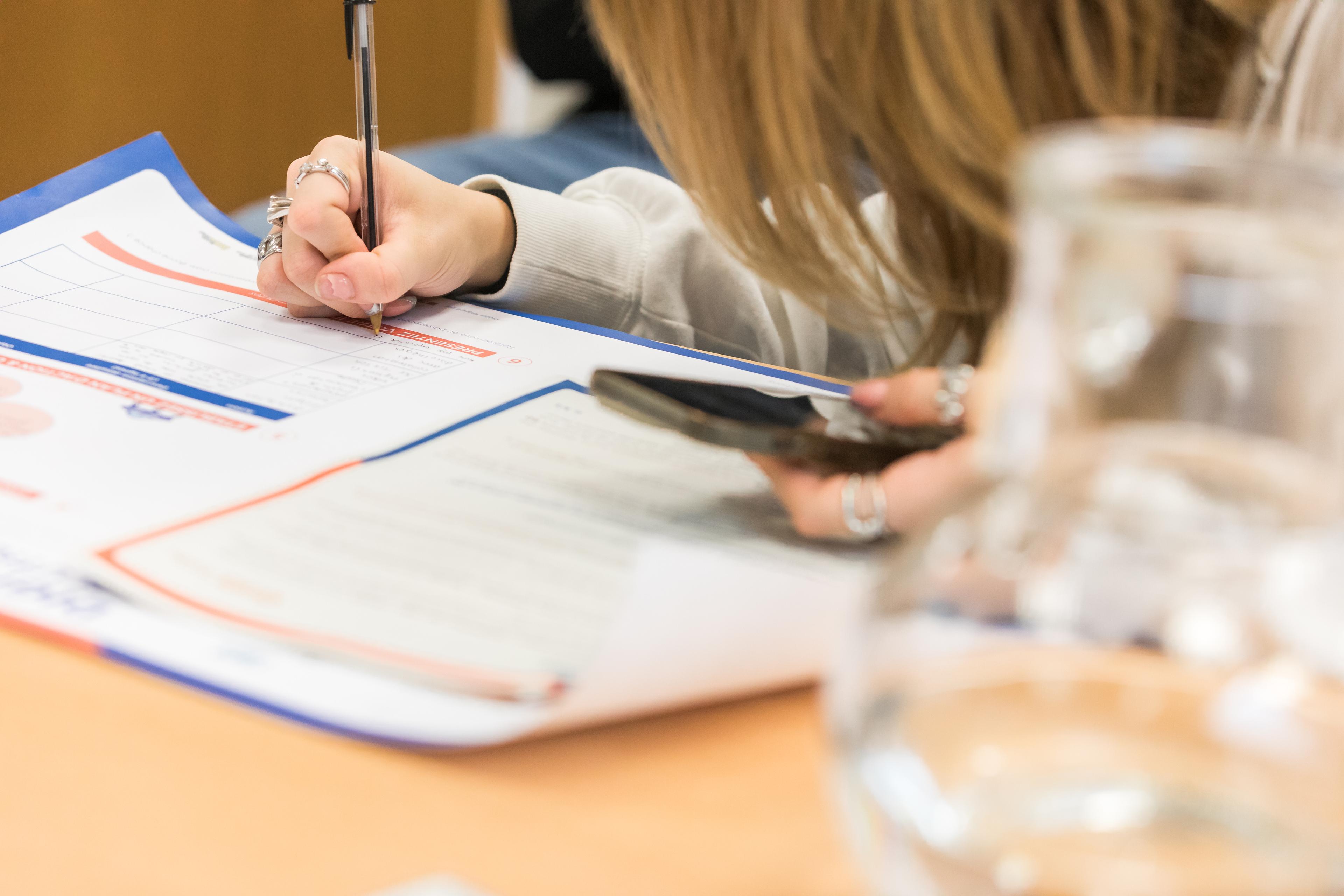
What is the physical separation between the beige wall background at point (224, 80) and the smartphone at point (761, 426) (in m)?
1.23

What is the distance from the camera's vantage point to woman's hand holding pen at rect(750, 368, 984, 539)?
1.26 feet

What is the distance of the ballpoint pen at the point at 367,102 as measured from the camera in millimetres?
628

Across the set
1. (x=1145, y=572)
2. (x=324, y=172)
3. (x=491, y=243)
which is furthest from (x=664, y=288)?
(x=1145, y=572)

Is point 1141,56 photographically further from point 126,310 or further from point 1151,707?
point 126,310

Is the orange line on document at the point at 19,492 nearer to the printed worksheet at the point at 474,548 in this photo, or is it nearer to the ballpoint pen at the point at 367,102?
the printed worksheet at the point at 474,548

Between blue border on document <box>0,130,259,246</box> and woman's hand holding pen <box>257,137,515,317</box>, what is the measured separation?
0.10 meters

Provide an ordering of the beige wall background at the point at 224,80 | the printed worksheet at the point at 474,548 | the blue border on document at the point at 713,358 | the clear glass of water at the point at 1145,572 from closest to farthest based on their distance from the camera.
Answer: the clear glass of water at the point at 1145,572 → the printed worksheet at the point at 474,548 → the blue border on document at the point at 713,358 → the beige wall background at the point at 224,80

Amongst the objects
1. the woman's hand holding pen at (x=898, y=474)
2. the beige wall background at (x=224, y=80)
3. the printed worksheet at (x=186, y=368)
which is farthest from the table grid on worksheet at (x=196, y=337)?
the beige wall background at (x=224, y=80)

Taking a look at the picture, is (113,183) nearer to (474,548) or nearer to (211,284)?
(211,284)

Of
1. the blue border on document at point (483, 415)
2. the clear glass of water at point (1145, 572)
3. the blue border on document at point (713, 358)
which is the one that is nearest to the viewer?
the clear glass of water at point (1145, 572)

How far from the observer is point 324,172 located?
0.68m

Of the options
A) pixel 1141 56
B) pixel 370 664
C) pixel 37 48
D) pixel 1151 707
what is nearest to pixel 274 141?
pixel 37 48

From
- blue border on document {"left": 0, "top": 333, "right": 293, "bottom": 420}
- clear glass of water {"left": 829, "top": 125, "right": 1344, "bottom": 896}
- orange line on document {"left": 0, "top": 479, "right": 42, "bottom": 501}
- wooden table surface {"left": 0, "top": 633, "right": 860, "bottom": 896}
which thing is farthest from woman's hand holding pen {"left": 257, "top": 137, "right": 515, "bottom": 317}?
clear glass of water {"left": 829, "top": 125, "right": 1344, "bottom": 896}

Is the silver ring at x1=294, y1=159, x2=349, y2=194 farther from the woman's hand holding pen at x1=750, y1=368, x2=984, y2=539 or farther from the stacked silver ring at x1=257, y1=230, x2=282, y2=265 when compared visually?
the woman's hand holding pen at x1=750, y1=368, x2=984, y2=539
